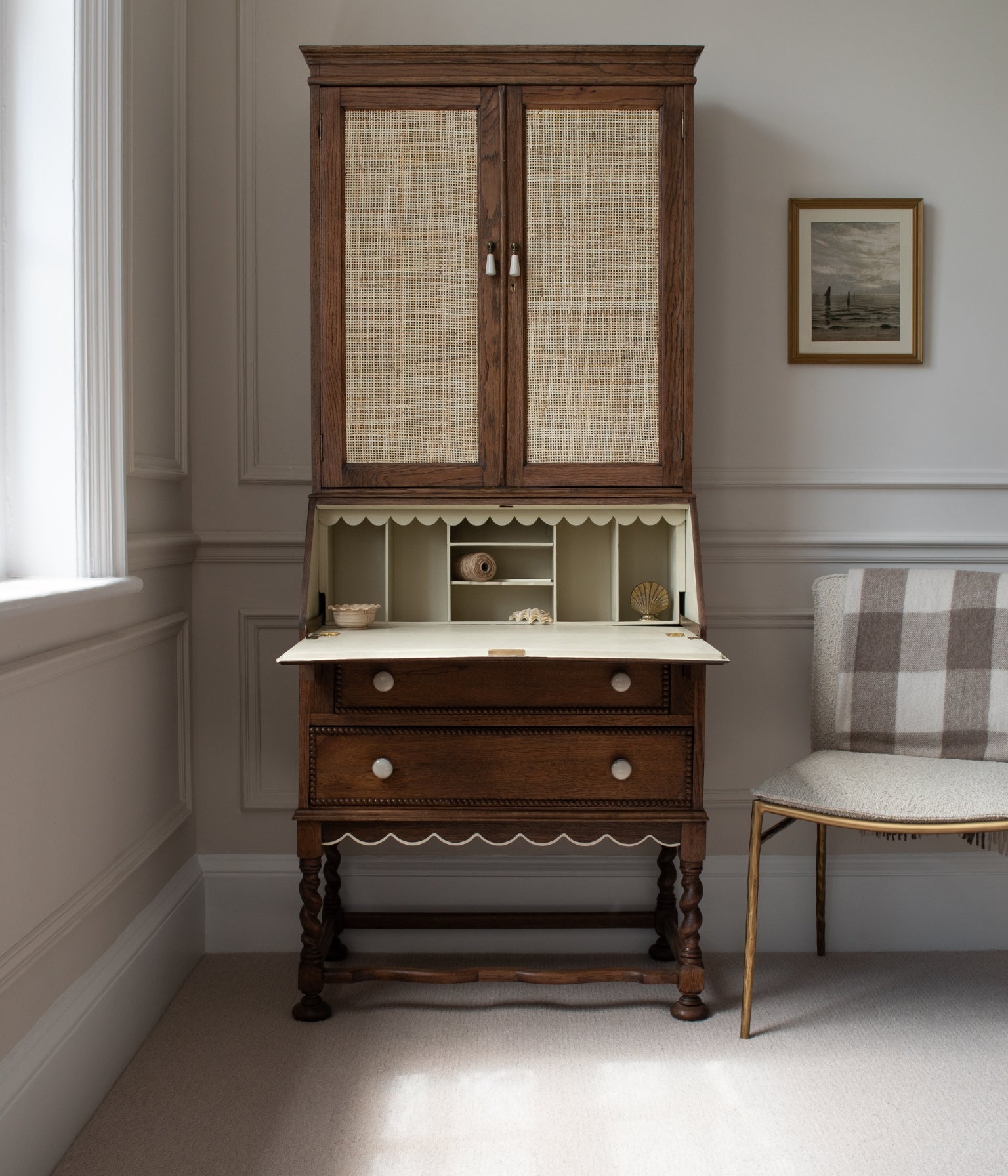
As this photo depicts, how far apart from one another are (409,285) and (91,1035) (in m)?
1.66

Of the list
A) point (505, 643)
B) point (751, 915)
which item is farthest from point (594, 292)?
point (751, 915)

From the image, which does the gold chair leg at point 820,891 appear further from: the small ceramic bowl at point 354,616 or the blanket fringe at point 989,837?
the small ceramic bowl at point 354,616

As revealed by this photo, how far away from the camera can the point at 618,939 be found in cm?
257

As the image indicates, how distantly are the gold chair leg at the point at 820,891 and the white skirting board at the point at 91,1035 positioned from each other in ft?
5.25

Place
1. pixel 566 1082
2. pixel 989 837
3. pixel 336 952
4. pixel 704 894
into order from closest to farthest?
1. pixel 566 1082
2. pixel 989 837
3. pixel 336 952
4. pixel 704 894

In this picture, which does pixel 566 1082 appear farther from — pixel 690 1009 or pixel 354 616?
pixel 354 616

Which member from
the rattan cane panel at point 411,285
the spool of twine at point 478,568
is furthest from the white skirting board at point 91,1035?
the rattan cane panel at point 411,285

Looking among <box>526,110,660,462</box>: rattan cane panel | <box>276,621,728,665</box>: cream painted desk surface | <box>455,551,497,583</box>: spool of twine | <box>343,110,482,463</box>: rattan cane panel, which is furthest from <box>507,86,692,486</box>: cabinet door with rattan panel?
<box>276,621,728,665</box>: cream painted desk surface

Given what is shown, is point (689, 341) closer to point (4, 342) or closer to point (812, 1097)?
point (4, 342)

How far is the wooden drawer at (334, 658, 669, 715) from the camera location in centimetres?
208

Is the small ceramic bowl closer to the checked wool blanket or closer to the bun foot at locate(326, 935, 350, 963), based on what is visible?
the bun foot at locate(326, 935, 350, 963)

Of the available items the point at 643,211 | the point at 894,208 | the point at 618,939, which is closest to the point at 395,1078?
the point at 618,939

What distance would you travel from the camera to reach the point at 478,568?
2.35m

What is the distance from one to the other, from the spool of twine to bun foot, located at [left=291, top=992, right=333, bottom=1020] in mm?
1005
